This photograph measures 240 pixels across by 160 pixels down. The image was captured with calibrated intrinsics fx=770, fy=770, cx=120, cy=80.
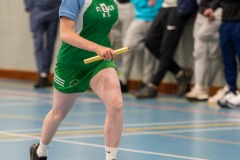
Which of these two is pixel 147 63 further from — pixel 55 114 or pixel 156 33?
pixel 55 114

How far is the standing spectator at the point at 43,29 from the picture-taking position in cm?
1480

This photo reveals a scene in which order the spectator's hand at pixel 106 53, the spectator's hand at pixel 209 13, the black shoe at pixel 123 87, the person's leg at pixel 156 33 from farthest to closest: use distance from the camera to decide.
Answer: the black shoe at pixel 123 87 < the person's leg at pixel 156 33 < the spectator's hand at pixel 209 13 < the spectator's hand at pixel 106 53

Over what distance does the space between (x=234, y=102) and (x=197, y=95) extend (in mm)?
1031

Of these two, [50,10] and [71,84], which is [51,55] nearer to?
[50,10]

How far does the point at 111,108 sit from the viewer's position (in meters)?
6.06

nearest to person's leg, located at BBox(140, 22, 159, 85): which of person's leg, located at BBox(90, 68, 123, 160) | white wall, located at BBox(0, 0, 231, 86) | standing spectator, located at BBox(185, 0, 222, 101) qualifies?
standing spectator, located at BBox(185, 0, 222, 101)

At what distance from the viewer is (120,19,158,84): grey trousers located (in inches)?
535

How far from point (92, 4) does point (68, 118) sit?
4.29 metres

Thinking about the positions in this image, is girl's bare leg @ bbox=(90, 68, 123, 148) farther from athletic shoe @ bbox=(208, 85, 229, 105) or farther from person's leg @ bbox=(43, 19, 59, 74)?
person's leg @ bbox=(43, 19, 59, 74)

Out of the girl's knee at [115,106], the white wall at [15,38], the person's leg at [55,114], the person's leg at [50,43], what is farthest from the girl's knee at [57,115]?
the white wall at [15,38]

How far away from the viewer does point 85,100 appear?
12867 mm

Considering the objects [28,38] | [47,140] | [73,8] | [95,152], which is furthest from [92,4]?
[28,38]

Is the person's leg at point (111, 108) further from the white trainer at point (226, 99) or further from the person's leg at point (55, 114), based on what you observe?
the white trainer at point (226, 99)

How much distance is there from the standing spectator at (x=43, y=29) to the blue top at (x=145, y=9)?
199 centimetres
